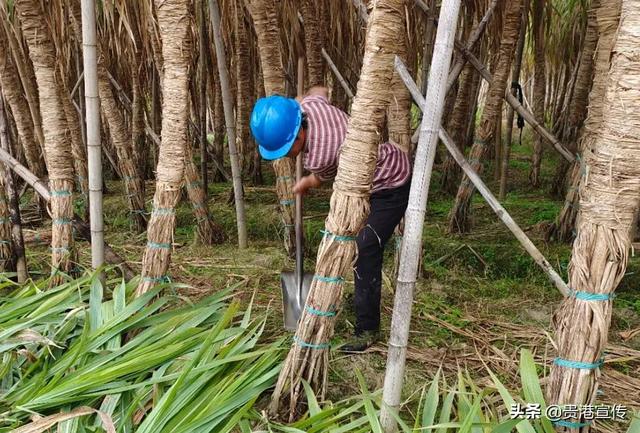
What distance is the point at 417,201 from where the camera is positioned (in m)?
1.63

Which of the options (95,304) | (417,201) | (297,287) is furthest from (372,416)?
(95,304)

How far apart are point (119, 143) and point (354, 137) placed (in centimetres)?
283

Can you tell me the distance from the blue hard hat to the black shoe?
36.3 inches

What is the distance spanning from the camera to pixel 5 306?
105 inches

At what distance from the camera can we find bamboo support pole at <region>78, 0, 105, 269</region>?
8.42ft

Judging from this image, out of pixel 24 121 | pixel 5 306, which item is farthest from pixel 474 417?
pixel 24 121

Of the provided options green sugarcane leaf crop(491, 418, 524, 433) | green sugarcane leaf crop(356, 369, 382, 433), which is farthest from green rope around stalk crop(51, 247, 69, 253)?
green sugarcane leaf crop(491, 418, 524, 433)

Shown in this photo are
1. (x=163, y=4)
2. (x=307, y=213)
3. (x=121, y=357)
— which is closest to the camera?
(x=121, y=357)

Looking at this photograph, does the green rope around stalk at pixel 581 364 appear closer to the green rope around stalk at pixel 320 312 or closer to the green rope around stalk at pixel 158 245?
the green rope around stalk at pixel 320 312

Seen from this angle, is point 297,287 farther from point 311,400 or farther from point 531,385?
point 531,385

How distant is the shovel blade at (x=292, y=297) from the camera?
2623mm

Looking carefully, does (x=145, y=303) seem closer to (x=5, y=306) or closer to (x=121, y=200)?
(x=5, y=306)

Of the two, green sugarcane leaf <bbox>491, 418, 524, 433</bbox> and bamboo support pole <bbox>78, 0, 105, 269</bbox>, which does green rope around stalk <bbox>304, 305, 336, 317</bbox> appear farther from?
bamboo support pole <bbox>78, 0, 105, 269</bbox>

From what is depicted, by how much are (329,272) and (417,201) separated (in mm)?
489
